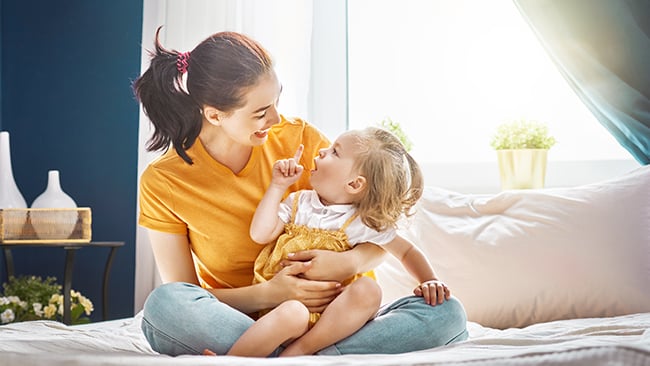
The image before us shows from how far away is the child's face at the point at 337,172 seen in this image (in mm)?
1789

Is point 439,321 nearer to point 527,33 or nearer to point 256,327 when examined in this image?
point 256,327

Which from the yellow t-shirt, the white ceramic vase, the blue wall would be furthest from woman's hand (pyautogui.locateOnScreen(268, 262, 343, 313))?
the blue wall

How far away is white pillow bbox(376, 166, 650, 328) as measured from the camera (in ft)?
7.00

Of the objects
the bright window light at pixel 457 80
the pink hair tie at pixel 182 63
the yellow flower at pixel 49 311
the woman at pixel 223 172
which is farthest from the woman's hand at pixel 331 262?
the yellow flower at pixel 49 311

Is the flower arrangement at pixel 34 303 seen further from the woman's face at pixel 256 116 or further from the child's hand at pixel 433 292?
the child's hand at pixel 433 292

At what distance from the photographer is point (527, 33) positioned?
3240 mm

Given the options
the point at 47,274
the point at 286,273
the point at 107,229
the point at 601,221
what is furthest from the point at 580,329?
the point at 47,274

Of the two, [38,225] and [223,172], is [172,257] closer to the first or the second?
[223,172]

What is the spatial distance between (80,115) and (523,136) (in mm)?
2218

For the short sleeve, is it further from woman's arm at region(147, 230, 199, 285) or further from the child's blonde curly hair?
the child's blonde curly hair

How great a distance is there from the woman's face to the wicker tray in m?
1.51

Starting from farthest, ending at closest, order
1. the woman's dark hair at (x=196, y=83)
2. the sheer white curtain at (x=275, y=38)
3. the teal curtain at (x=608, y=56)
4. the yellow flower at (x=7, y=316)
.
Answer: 1. the sheer white curtain at (x=275, y=38)
2. the yellow flower at (x=7, y=316)
3. the teal curtain at (x=608, y=56)
4. the woman's dark hair at (x=196, y=83)

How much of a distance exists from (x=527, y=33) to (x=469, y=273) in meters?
1.41

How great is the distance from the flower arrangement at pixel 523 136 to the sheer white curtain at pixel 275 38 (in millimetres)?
796
